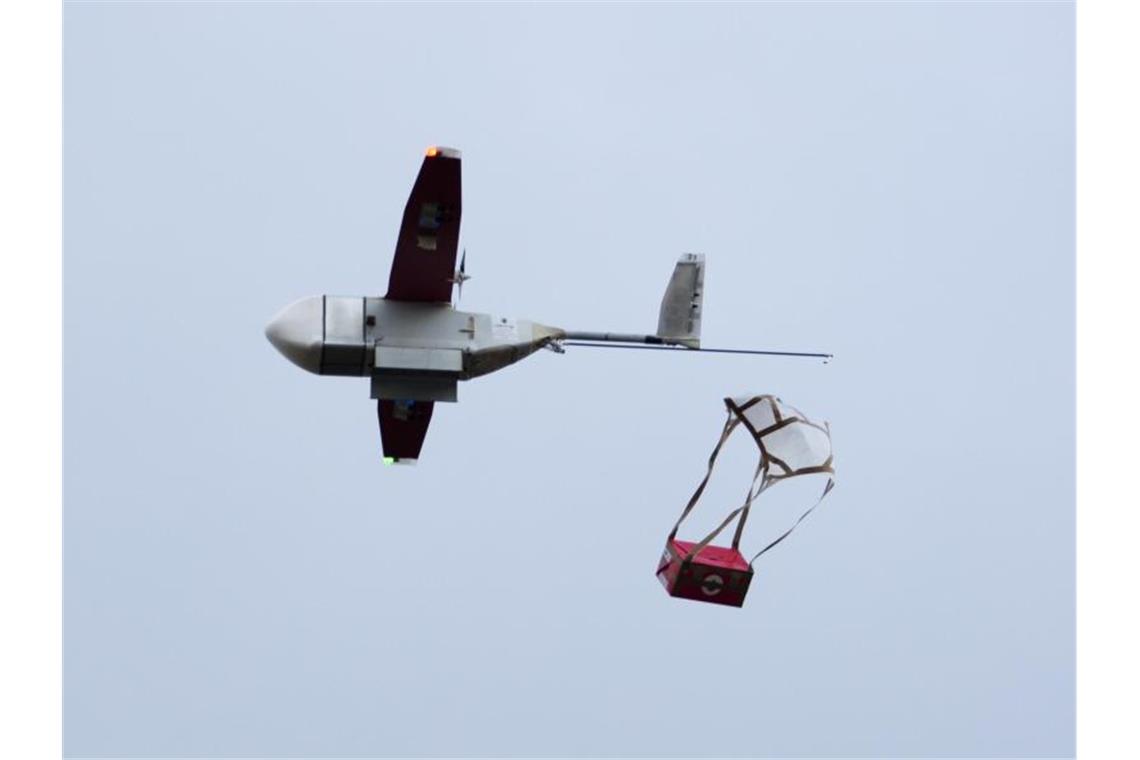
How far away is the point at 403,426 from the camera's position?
4438 cm

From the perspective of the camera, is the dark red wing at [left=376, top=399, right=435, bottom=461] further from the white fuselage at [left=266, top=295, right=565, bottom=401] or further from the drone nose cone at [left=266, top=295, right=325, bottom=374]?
the drone nose cone at [left=266, top=295, right=325, bottom=374]

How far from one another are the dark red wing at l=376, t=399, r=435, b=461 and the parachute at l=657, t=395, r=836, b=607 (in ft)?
20.1

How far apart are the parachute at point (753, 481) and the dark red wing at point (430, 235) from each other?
708cm

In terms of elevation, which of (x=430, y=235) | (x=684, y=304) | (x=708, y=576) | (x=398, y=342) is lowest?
(x=708, y=576)

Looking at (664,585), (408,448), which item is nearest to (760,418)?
(664,585)

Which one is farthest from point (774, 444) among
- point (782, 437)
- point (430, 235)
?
point (430, 235)

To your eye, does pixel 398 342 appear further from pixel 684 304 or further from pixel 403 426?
pixel 684 304

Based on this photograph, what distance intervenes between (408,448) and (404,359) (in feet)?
13.5

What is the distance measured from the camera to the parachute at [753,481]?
41844 millimetres

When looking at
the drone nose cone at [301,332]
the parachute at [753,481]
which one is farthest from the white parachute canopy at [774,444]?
the drone nose cone at [301,332]

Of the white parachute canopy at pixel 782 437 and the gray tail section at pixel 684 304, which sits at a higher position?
the gray tail section at pixel 684 304

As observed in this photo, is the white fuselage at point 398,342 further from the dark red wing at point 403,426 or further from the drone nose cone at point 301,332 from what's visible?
the dark red wing at point 403,426

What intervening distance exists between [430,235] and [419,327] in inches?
77.8

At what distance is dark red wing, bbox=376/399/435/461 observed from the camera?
44125 mm
